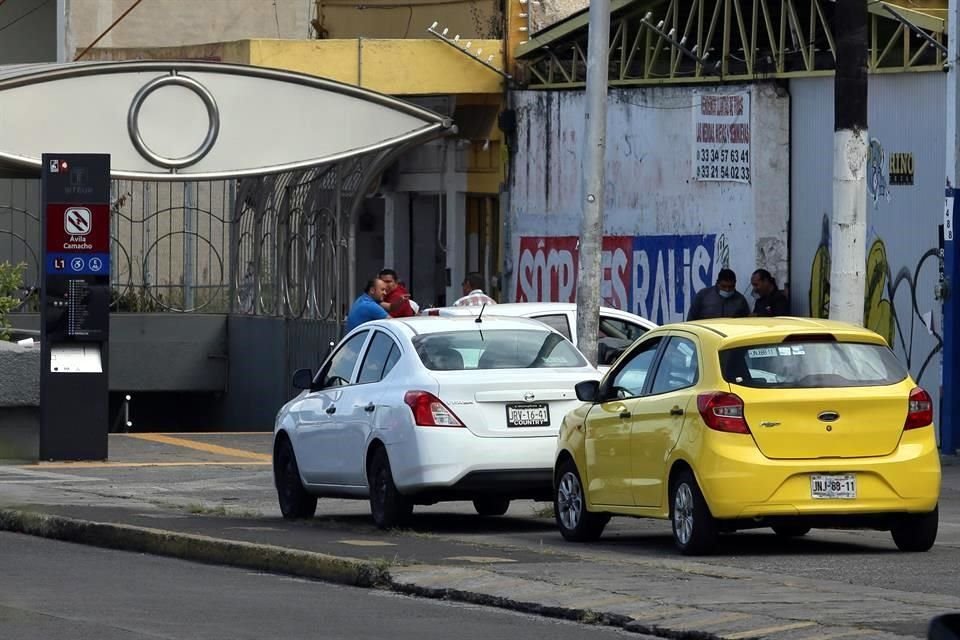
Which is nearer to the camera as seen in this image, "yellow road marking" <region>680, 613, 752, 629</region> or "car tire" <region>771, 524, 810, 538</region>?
"yellow road marking" <region>680, 613, 752, 629</region>

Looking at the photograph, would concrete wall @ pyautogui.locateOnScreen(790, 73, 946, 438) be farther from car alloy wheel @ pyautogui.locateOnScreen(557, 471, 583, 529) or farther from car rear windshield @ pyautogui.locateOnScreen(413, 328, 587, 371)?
car alloy wheel @ pyautogui.locateOnScreen(557, 471, 583, 529)

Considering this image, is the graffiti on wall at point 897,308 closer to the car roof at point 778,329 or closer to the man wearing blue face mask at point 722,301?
the man wearing blue face mask at point 722,301

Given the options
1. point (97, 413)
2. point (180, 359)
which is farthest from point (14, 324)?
point (97, 413)

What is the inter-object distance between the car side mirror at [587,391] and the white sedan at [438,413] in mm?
805

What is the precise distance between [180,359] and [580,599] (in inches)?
1045

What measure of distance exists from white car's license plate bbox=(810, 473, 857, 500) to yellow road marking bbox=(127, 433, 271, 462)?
1019cm

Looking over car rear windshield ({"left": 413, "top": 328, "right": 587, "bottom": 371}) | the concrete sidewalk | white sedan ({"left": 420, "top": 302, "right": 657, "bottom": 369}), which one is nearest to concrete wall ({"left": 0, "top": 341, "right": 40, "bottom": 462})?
the concrete sidewalk

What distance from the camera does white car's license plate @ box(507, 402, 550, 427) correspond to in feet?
48.0

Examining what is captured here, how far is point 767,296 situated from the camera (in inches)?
936

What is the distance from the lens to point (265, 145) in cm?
2514

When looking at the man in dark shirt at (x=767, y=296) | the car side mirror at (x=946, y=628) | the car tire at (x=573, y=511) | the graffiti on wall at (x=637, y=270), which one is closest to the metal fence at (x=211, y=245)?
the graffiti on wall at (x=637, y=270)

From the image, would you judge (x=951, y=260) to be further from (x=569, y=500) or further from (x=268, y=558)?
(x=268, y=558)

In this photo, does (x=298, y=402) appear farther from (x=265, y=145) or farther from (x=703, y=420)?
(x=265, y=145)

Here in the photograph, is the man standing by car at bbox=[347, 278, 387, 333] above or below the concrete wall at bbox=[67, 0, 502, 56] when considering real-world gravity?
below
